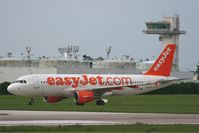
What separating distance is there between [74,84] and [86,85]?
4.04 feet

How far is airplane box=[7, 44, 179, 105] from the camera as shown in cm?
5622

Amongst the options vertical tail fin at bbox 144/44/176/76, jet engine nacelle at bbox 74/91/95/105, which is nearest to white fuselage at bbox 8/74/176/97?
vertical tail fin at bbox 144/44/176/76

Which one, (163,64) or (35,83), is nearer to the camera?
(35,83)

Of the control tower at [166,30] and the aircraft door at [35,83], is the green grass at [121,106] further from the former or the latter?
the control tower at [166,30]

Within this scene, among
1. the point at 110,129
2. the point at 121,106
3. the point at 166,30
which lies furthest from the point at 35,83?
the point at 166,30

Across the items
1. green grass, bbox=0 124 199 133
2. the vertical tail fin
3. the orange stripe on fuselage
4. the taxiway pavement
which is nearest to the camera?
→ green grass, bbox=0 124 199 133

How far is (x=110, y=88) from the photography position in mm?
57906

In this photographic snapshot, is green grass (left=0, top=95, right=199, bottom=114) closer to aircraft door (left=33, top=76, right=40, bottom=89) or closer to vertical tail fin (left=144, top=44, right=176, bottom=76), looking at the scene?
aircraft door (left=33, top=76, right=40, bottom=89)

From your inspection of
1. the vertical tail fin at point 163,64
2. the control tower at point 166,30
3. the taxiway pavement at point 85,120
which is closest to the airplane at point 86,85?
the vertical tail fin at point 163,64

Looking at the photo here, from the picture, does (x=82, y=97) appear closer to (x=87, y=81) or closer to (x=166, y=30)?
(x=87, y=81)

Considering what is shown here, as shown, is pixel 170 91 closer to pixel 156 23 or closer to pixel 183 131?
pixel 156 23

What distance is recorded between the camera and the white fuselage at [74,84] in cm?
5641

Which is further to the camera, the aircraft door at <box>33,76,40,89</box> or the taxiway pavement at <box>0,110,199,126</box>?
the aircraft door at <box>33,76,40,89</box>

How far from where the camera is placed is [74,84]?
58.3 meters
